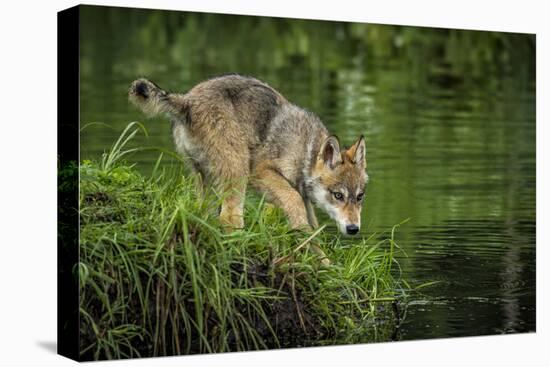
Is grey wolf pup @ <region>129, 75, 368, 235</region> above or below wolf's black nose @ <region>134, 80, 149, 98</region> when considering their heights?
below

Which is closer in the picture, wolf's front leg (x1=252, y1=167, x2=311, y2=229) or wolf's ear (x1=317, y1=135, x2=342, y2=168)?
wolf's front leg (x1=252, y1=167, x2=311, y2=229)

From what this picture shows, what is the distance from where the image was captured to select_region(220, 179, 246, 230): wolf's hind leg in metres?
9.81

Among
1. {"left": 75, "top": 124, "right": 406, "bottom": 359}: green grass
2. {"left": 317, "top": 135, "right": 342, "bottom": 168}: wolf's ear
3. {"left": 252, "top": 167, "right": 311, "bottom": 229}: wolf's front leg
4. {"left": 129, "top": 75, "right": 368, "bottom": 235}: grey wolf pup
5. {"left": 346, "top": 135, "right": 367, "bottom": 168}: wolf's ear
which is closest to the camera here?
{"left": 75, "top": 124, "right": 406, "bottom": 359}: green grass

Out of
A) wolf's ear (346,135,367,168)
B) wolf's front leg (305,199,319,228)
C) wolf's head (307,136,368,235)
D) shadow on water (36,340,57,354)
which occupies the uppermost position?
wolf's ear (346,135,367,168)

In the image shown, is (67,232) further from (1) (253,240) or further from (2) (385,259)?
(2) (385,259)

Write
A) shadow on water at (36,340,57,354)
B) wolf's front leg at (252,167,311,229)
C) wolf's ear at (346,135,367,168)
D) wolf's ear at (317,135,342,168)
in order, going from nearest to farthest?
shadow on water at (36,340,57,354) → wolf's front leg at (252,167,311,229) → wolf's ear at (317,135,342,168) → wolf's ear at (346,135,367,168)

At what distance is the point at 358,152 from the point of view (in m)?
10.6

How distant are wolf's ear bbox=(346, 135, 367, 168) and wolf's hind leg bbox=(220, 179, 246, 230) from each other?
1042mm

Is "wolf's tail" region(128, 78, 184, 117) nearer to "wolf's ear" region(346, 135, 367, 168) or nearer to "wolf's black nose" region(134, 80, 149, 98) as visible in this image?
"wolf's black nose" region(134, 80, 149, 98)

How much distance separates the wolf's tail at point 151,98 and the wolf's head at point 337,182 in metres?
1.36

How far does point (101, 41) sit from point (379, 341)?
3355 mm

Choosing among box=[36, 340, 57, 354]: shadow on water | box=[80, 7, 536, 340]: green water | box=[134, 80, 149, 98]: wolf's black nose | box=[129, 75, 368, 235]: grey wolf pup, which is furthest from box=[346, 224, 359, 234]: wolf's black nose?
box=[36, 340, 57, 354]: shadow on water

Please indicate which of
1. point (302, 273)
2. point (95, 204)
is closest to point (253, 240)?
point (302, 273)

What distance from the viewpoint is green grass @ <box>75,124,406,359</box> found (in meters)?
9.09
